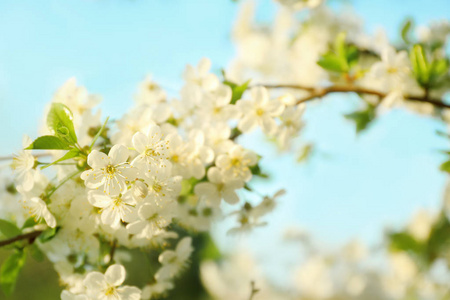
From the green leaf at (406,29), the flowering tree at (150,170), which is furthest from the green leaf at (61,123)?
the green leaf at (406,29)

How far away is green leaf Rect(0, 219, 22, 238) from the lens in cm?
78

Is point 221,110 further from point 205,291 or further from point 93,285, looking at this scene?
point 205,291

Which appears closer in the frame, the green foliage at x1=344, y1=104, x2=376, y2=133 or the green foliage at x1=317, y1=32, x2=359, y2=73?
the green foliage at x1=317, y1=32, x2=359, y2=73

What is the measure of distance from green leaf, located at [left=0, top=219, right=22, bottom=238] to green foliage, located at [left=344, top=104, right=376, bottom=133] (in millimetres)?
975

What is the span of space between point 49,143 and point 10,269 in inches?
12.5

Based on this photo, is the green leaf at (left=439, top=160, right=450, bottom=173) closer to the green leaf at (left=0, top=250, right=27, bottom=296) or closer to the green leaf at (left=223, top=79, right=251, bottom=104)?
the green leaf at (left=223, top=79, right=251, bottom=104)

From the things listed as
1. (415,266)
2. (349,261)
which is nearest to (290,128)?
(415,266)

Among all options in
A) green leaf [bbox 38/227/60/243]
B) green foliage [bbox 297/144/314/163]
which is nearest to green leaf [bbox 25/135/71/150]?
green leaf [bbox 38/227/60/243]

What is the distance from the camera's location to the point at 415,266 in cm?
195

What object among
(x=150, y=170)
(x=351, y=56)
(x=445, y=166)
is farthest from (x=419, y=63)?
(x=150, y=170)

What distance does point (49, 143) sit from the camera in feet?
2.16

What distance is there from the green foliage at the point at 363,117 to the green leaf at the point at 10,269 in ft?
3.24

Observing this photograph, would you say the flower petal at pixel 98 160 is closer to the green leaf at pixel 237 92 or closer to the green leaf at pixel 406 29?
the green leaf at pixel 237 92

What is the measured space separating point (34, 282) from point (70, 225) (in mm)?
5143
